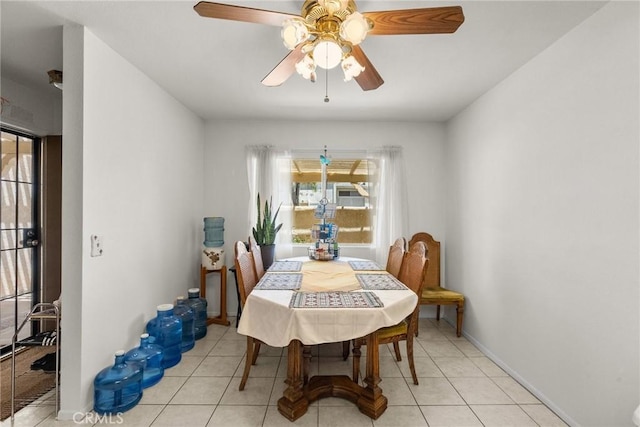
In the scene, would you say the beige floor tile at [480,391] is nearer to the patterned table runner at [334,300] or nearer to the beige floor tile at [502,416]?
the beige floor tile at [502,416]

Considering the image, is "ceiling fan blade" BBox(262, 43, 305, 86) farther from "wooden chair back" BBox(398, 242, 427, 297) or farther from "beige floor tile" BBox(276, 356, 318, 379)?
"beige floor tile" BBox(276, 356, 318, 379)

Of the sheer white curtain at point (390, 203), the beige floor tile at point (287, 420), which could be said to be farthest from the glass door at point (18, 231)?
the sheer white curtain at point (390, 203)

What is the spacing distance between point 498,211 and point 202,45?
2.67 m

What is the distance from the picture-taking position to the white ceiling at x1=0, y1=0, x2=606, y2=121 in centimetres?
171

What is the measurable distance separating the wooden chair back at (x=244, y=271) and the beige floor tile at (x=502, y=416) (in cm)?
172

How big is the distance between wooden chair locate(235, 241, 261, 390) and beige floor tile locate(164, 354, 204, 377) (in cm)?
52

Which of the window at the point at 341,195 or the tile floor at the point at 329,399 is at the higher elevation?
the window at the point at 341,195

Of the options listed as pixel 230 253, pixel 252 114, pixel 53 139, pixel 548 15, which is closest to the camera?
pixel 548 15

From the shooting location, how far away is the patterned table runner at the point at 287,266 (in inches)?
108

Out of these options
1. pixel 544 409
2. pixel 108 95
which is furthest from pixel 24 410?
pixel 544 409

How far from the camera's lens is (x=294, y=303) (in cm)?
182

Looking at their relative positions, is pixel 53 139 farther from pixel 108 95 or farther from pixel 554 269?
pixel 554 269

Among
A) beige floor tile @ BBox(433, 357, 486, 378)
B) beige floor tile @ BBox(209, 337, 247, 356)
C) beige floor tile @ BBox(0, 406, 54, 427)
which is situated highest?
beige floor tile @ BBox(0, 406, 54, 427)

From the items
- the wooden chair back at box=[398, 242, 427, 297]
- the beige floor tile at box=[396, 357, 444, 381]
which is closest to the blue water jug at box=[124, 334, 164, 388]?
the beige floor tile at box=[396, 357, 444, 381]
